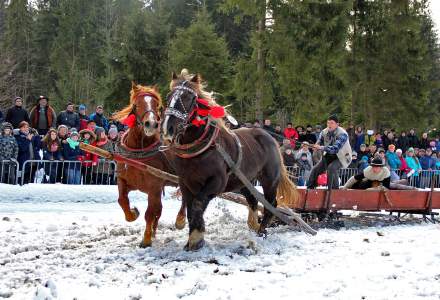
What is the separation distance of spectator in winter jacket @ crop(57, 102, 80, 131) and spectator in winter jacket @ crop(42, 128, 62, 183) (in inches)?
46.3

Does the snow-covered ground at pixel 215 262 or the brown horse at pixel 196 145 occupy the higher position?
the brown horse at pixel 196 145

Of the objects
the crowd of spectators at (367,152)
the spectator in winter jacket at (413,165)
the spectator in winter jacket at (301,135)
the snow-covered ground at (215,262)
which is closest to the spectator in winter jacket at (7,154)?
the snow-covered ground at (215,262)

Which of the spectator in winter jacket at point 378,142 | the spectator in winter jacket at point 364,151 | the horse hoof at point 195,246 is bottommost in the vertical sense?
the horse hoof at point 195,246

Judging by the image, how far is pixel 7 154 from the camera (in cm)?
1182

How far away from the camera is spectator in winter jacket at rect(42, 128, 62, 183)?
12.4m

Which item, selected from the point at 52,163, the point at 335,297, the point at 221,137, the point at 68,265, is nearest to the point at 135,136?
the point at 221,137

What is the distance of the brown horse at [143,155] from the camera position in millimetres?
7070

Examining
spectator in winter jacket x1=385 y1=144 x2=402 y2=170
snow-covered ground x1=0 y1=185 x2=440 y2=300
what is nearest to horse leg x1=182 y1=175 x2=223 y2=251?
snow-covered ground x1=0 y1=185 x2=440 y2=300

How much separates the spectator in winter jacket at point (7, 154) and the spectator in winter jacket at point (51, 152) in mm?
777

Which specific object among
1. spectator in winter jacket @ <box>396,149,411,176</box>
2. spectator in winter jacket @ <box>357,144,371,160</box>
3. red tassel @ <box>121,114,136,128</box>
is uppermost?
red tassel @ <box>121,114,136,128</box>

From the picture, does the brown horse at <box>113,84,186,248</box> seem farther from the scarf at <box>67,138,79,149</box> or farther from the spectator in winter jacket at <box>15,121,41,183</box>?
the spectator in winter jacket at <box>15,121,41,183</box>

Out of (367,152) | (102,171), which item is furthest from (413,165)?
(102,171)

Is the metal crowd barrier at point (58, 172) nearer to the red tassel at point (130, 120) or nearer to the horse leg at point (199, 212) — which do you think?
the red tassel at point (130, 120)

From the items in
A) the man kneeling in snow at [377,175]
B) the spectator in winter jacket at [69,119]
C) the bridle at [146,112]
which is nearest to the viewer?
the bridle at [146,112]
